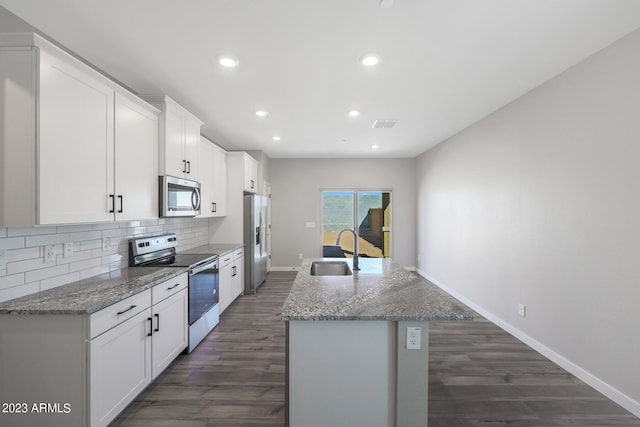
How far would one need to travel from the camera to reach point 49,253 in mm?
1895

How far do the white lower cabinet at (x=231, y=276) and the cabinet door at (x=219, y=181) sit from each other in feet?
2.37

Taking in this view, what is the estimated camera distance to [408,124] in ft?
13.0

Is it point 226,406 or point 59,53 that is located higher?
point 59,53

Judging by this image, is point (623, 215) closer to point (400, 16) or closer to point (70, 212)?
point (400, 16)

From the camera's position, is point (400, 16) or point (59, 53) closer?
point (59, 53)

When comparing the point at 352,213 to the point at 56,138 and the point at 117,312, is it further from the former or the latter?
the point at 56,138

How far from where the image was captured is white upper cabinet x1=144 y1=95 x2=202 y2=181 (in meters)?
2.69

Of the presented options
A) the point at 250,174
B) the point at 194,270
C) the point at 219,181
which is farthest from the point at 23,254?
the point at 250,174

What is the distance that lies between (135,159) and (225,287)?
209cm

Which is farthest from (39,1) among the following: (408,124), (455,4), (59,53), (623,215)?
(623,215)

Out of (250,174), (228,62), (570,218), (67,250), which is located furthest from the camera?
(250,174)

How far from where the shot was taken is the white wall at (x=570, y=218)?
1.98 meters

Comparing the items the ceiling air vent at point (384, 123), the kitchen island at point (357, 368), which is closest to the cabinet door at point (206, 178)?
the ceiling air vent at point (384, 123)

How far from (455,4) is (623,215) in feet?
6.33
